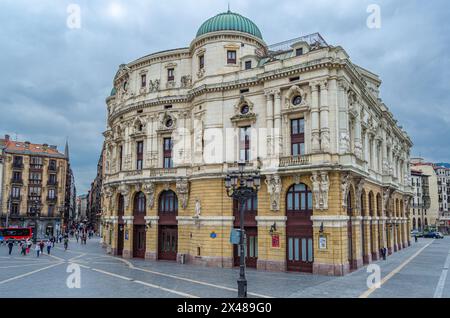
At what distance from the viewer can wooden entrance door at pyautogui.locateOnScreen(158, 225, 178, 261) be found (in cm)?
3734

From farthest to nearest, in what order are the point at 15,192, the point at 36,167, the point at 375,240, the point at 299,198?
the point at 36,167 < the point at 15,192 < the point at 375,240 < the point at 299,198

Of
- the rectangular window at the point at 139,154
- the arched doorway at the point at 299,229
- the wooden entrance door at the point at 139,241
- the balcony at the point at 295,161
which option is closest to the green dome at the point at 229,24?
the rectangular window at the point at 139,154

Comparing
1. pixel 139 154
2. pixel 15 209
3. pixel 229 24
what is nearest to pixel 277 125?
pixel 229 24

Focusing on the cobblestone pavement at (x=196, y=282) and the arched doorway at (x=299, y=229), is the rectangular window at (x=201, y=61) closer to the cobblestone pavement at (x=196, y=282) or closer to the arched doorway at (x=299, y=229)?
the arched doorway at (x=299, y=229)

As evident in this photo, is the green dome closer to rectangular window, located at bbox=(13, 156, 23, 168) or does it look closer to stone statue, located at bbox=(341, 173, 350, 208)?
stone statue, located at bbox=(341, 173, 350, 208)

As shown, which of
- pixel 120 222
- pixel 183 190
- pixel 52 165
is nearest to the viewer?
pixel 183 190

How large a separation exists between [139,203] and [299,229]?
1840cm

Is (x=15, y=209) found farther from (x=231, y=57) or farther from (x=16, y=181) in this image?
(x=231, y=57)

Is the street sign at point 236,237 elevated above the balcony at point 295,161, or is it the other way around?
the balcony at point 295,161

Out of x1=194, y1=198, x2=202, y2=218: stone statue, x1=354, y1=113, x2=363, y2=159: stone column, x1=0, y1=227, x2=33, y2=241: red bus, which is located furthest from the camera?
x1=0, y1=227, x2=33, y2=241: red bus

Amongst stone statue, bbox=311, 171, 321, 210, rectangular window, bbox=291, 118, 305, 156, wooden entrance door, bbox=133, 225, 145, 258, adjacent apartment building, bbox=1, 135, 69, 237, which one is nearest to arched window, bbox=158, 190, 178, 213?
wooden entrance door, bbox=133, 225, 145, 258

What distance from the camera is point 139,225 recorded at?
40.2 meters

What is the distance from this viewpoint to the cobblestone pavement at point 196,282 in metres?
21.6

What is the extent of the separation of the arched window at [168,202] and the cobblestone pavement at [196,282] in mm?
5590
